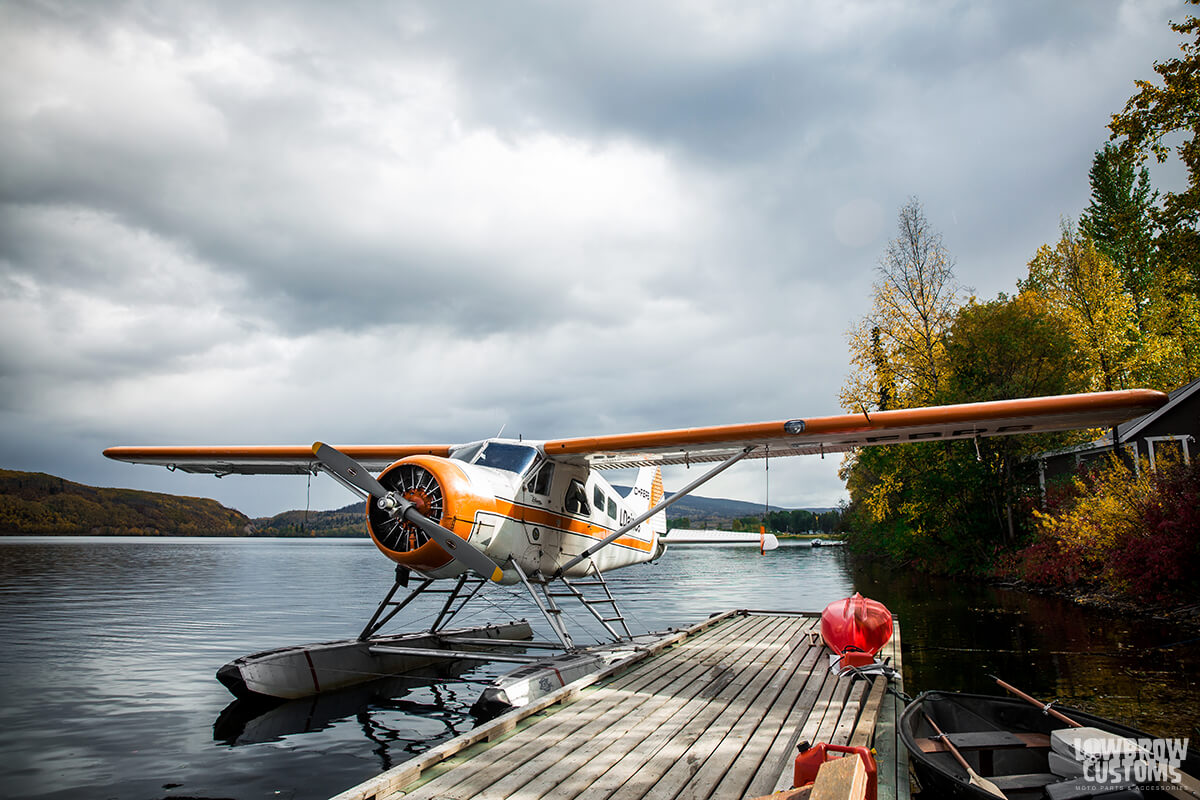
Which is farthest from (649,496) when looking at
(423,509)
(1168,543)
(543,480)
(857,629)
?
(1168,543)

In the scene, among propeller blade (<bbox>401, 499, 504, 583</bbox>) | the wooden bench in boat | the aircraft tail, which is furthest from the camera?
the aircraft tail

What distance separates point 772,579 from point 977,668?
2136 centimetres

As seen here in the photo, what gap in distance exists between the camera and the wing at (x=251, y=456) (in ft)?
31.4

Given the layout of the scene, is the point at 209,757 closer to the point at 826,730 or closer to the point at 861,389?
the point at 826,730

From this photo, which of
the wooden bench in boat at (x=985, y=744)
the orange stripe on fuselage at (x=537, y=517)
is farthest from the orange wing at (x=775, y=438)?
the wooden bench in boat at (x=985, y=744)

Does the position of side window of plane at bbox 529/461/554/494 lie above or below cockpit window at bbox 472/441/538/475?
below

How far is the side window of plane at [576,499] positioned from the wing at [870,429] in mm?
466

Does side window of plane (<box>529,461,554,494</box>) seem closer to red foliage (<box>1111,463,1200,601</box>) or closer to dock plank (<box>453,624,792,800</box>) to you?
dock plank (<box>453,624,792,800</box>)

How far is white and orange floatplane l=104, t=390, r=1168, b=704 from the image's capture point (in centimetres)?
701

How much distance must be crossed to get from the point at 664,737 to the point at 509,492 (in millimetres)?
4254

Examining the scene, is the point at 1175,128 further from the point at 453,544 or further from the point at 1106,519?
the point at 453,544

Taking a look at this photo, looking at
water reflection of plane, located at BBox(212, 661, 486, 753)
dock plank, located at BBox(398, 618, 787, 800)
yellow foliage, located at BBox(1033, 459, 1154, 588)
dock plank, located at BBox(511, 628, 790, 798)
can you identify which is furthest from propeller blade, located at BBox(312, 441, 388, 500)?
yellow foliage, located at BBox(1033, 459, 1154, 588)

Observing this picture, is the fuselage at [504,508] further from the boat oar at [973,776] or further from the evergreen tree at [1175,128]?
the evergreen tree at [1175,128]

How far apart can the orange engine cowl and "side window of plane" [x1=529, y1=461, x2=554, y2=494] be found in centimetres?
142
